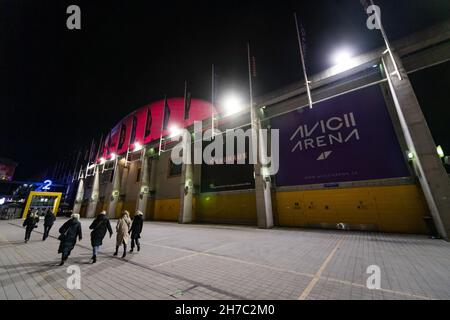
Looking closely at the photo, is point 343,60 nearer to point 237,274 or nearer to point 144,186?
point 237,274

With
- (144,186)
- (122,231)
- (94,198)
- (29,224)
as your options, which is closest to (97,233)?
(122,231)

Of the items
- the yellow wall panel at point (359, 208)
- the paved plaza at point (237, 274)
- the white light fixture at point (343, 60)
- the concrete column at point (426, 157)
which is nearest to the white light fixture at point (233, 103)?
the white light fixture at point (343, 60)

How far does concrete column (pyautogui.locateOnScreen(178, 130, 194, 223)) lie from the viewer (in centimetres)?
1941

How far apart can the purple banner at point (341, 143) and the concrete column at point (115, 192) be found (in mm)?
25979

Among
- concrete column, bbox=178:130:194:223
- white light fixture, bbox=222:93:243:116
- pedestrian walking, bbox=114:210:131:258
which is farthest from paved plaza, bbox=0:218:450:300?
white light fixture, bbox=222:93:243:116

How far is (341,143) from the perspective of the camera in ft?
42.7

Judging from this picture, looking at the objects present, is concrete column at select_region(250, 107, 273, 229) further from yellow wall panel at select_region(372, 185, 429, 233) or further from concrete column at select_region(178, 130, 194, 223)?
concrete column at select_region(178, 130, 194, 223)

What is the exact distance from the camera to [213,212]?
62.7 feet

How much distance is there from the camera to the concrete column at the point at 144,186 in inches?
926

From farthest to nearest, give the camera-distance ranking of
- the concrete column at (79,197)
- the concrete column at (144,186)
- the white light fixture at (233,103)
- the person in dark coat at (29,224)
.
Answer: the concrete column at (79,197), the concrete column at (144,186), the white light fixture at (233,103), the person in dark coat at (29,224)

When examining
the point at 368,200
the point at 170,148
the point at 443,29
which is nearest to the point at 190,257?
the point at 368,200

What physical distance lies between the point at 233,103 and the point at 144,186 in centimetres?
1659

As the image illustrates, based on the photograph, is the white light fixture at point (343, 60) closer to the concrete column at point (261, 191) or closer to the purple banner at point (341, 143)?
the purple banner at point (341, 143)

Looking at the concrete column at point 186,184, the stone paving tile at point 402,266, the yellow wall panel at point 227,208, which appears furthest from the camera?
the concrete column at point 186,184
